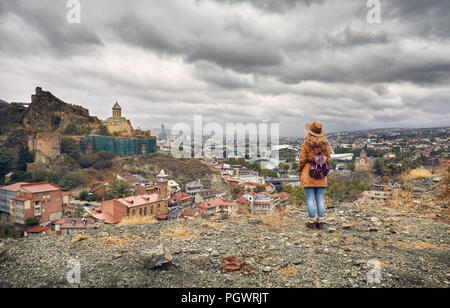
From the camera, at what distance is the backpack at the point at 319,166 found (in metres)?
5.86

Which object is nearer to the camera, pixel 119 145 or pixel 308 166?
pixel 308 166

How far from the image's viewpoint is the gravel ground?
11.1 ft

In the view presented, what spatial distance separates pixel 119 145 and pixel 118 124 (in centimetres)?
711

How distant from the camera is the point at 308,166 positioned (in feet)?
19.9

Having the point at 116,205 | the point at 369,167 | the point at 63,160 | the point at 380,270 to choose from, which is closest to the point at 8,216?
the point at 116,205

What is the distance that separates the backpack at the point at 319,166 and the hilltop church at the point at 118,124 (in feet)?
173

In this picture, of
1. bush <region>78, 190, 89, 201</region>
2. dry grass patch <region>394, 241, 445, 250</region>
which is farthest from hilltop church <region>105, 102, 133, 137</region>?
dry grass patch <region>394, 241, 445, 250</region>

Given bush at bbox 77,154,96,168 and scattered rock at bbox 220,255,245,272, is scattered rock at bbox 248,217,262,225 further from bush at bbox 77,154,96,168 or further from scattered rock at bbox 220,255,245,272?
bush at bbox 77,154,96,168

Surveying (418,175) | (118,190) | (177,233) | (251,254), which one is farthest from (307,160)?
(118,190)

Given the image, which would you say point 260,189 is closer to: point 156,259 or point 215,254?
point 215,254

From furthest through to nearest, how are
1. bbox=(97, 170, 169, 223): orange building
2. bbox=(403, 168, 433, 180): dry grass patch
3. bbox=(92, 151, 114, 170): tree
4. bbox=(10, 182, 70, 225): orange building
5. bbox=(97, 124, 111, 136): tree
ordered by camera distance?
bbox=(97, 124, 111, 136): tree
bbox=(92, 151, 114, 170): tree
bbox=(10, 182, 70, 225): orange building
bbox=(97, 170, 169, 223): orange building
bbox=(403, 168, 433, 180): dry grass patch

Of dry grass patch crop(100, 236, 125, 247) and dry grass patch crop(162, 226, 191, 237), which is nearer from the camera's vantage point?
dry grass patch crop(100, 236, 125, 247)

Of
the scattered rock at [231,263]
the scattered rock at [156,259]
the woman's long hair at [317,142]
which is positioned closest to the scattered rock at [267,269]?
the scattered rock at [231,263]

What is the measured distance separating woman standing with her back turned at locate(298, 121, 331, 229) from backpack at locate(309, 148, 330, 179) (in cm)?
7
